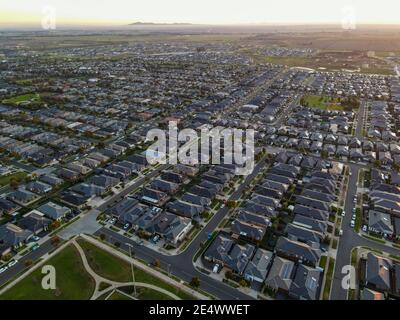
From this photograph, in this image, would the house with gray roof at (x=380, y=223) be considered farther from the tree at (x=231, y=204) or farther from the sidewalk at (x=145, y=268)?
the sidewalk at (x=145, y=268)

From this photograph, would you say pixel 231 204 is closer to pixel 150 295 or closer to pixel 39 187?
pixel 150 295

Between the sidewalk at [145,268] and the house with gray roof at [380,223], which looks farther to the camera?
the house with gray roof at [380,223]

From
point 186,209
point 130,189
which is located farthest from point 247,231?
point 130,189

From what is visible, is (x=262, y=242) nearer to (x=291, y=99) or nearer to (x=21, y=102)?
(x=291, y=99)

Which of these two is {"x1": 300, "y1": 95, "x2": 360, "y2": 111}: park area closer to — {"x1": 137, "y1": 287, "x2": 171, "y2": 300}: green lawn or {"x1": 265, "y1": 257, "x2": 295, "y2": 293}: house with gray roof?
{"x1": 265, "y1": 257, "x2": 295, "y2": 293}: house with gray roof

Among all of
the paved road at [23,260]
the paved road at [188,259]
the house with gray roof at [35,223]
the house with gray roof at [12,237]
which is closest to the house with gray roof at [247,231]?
the paved road at [188,259]

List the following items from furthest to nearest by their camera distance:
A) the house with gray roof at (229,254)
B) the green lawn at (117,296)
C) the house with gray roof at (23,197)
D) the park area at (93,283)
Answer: the house with gray roof at (23,197)
the house with gray roof at (229,254)
the park area at (93,283)
the green lawn at (117,296)

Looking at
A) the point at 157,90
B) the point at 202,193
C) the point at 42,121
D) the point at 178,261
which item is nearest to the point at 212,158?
the point at 202,193
